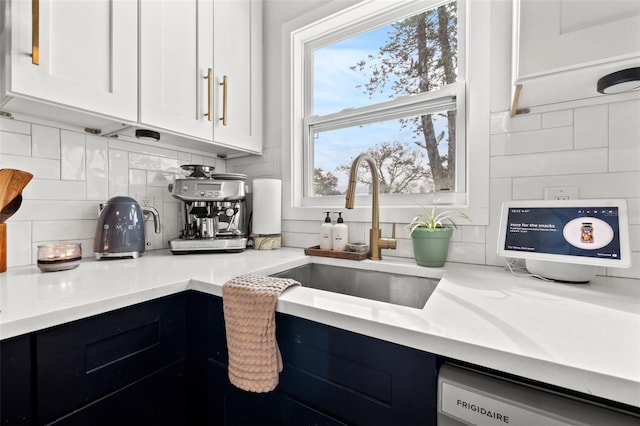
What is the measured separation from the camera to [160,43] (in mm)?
1183

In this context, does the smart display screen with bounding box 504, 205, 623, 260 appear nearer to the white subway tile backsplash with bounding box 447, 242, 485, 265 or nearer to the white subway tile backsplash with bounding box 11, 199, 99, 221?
the white subway tile backsplash with bounding box 447, 242, 485, 265

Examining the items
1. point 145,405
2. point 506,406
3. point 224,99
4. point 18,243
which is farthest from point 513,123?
point 18,243

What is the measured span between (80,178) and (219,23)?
100 cm

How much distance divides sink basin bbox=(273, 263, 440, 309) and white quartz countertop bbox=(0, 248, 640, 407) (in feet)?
0.25

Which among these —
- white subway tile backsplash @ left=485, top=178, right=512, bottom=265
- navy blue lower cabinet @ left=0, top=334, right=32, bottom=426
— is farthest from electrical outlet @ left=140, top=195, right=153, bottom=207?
white subway tile backsplash @ left=485, top=178, right=512, bottom=265

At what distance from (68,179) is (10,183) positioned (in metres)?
0.24

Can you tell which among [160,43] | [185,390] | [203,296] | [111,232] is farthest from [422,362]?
[160,43]

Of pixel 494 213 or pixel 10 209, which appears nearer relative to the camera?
pixel 10 209

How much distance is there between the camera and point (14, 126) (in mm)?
1032

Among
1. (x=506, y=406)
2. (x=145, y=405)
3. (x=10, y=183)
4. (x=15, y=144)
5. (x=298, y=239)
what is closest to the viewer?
(x=506, y=406)

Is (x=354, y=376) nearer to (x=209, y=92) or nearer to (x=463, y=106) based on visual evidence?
(x=463, y=106)

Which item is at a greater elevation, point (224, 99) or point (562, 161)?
point (224, 99)

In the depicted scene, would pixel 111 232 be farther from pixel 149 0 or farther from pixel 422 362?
pixel 422 362

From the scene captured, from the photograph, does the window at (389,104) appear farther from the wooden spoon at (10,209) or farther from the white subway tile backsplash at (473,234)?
the wooden spoon at (10,209)
